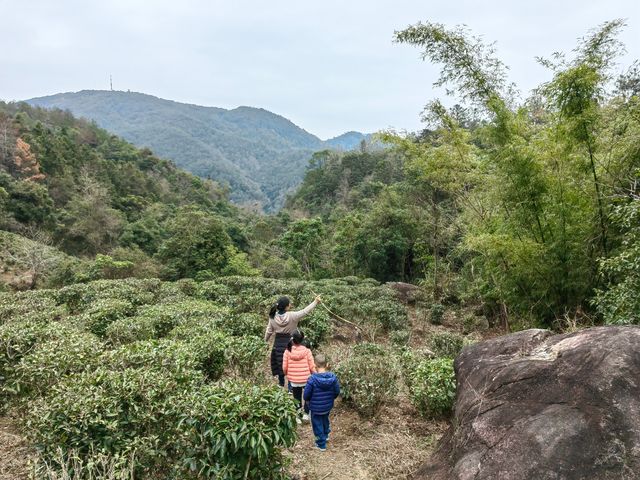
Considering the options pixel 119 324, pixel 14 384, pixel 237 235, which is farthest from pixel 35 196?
pixel 14 384

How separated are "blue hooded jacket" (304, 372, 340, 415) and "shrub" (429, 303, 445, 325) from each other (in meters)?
9.99

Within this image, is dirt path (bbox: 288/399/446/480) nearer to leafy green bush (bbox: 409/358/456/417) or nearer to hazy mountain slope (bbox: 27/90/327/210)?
leafy green bush (bbox: 409/358/456/417)

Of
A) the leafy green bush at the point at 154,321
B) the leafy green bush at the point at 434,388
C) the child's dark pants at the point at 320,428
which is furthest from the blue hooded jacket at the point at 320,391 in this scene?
the leafy green bush at the point at 154,321

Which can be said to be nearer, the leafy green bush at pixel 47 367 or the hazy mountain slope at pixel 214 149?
the leafy green bush at pixel 47 367

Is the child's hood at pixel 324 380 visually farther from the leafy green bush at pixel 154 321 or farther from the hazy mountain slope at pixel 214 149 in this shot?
the hazy mountain slope at pixel 214 149

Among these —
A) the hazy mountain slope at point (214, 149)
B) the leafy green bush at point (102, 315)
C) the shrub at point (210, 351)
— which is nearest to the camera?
the shrub at point (210, 351)

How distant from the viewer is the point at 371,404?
16.4 feet

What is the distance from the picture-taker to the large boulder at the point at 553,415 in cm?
256

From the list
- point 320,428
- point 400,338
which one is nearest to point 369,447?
point 320,428

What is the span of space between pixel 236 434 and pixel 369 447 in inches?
78.2

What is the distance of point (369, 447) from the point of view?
4383 mm

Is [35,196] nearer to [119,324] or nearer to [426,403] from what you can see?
[119,324]

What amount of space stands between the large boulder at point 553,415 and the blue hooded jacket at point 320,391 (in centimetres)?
111

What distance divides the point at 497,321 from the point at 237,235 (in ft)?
67.5
